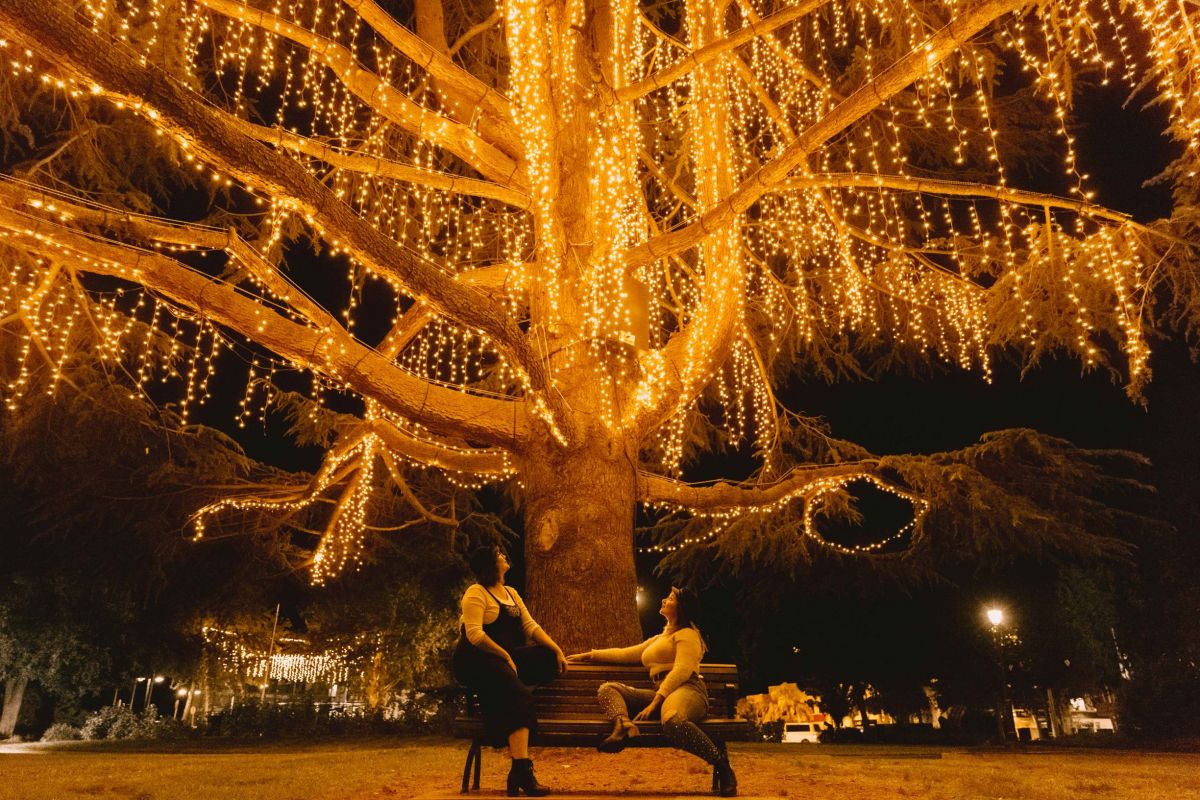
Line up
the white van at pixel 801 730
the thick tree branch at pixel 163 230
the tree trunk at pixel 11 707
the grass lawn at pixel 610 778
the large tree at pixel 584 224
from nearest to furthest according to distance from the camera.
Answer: the grass lawn at pixel 610 778 → the thick tree branch at pixel 163 230 → the large tree at pixel 584 224 → the tree trunk at pixel 11 707 → the white van at pixel 801 730

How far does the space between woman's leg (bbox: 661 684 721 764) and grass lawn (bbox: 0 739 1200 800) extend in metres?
0.26

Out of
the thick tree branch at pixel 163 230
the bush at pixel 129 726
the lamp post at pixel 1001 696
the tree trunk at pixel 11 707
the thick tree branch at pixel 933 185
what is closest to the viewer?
the thick tree branch at pixel 163 230

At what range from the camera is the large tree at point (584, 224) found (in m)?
5.10

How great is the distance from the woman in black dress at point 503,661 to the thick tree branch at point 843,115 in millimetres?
2602

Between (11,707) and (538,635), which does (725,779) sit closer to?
(538,635)

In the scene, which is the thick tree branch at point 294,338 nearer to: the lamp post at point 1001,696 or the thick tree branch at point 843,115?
the thick tree branch at point 843,115

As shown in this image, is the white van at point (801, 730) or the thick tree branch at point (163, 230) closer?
the thick tree branch at point (163, 230)

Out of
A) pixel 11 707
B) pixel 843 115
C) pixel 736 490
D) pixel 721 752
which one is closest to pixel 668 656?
pixel 721 752

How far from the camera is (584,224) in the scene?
6.62 m

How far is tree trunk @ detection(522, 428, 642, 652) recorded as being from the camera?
547 centimetres

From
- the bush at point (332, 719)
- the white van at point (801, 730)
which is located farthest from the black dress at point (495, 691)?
the white van at point (801, 730)

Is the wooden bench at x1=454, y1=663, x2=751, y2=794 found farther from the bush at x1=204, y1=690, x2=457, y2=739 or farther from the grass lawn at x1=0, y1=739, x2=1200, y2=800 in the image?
the bush at x1=204, y1=690, x2=457, y2=739

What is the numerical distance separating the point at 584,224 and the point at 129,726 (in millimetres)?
16399

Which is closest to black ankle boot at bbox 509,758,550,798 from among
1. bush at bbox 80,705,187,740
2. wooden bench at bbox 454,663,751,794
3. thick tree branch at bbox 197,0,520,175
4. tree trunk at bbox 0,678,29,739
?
wooden bench at bbox 454,663,751,794
